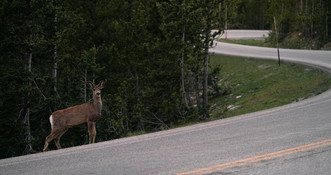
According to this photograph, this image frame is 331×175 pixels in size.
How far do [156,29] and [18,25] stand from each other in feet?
24.8

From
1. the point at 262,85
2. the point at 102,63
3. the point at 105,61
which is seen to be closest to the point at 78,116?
the point at 102,63

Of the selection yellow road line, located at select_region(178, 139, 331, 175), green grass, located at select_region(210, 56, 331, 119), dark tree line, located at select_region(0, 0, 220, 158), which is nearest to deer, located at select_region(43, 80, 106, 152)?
dark tree line, located at select_region(0, 0, 220, 158)

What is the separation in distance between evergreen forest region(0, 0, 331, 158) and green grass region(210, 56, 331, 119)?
152cm

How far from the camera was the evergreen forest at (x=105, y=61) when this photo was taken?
17672mm

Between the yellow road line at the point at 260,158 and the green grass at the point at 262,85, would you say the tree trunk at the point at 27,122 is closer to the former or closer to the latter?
the green grass at the point at 262,85

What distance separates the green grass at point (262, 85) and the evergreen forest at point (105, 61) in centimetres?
152

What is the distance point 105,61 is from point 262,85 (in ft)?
27.5

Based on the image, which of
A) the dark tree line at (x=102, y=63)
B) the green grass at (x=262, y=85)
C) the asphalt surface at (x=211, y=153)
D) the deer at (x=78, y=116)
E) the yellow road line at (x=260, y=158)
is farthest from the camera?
the green grass at (x=262, y=85)

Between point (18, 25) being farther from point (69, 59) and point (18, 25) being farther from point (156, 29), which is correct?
point (156, 29)

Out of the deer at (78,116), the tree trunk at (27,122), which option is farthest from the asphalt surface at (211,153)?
the tree trunk at (27,122)

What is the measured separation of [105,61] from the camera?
945 inches

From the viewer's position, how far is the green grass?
1806 cm

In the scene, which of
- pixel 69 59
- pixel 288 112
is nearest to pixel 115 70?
pixel 69 59

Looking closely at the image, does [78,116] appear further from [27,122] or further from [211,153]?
[27,122]
